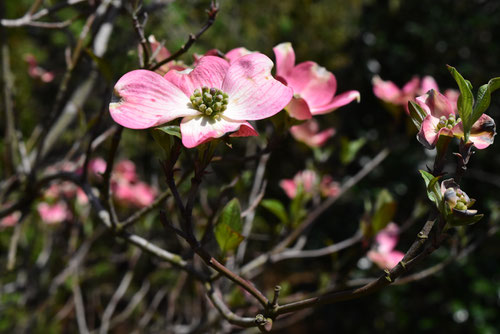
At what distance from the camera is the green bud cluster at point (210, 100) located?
1.32 feet

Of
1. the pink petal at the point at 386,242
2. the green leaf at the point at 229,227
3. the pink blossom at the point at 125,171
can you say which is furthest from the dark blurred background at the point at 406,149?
the green leaf at the point at 229,227

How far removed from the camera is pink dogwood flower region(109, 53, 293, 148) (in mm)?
384

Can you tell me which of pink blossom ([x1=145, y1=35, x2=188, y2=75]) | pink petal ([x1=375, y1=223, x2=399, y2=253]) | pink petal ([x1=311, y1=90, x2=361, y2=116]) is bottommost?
pink petal ([x1=375, y1=223, x2=399, y2=253])

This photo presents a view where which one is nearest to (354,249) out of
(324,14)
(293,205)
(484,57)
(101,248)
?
(293,205)

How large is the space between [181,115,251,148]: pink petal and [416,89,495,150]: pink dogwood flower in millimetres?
152

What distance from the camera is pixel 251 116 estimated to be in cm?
41

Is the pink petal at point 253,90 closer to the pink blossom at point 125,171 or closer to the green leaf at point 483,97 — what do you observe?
the green leaf at point 483,97

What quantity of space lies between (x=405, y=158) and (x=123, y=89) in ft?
6.04

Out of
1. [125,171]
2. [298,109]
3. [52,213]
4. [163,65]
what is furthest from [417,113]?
[52,213]

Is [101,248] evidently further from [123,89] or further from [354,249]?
[123,89]

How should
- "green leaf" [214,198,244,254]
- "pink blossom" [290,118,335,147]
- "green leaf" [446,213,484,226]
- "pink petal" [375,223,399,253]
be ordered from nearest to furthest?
"green leaf" [446,213,484,226] < "green leaf" [214,198,244,254] < "pink blossom" [290,118,335,147] < "pink petal" [375,223,399,253]

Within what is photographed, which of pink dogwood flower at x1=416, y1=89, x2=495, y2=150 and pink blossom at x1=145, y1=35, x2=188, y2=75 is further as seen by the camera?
pink blossom at x1=145, y1=35, x2=188, y2=75

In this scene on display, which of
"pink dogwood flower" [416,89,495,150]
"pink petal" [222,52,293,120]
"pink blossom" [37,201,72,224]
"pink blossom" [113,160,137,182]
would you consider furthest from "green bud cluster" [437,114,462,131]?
"pink blossom" [37,201,72,224]

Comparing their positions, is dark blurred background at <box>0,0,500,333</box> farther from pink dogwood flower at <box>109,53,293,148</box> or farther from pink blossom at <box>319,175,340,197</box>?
pink dogwood flower at <box>109,53,293,148</box>
